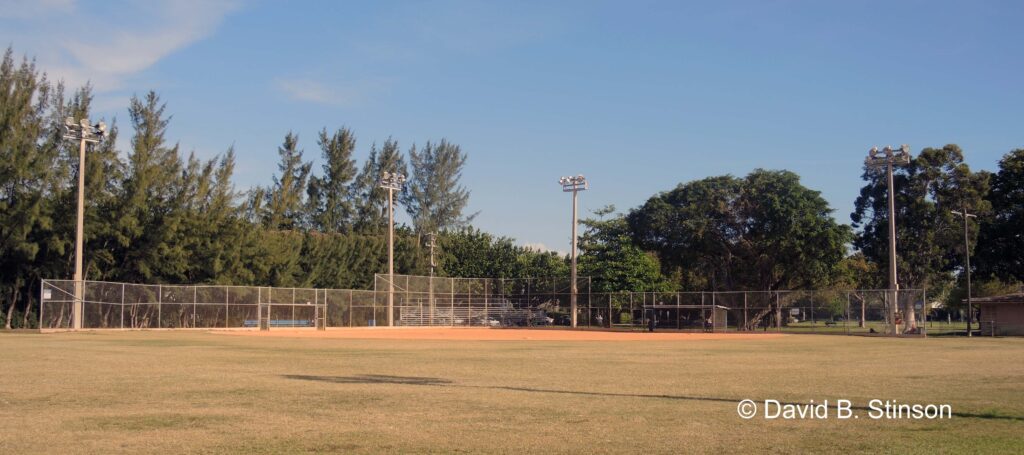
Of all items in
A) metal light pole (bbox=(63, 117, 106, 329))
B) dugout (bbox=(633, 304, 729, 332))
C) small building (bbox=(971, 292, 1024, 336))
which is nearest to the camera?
metal light pole (bbox=(63, 117, 106, 329))

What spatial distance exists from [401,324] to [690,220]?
84.3 feet

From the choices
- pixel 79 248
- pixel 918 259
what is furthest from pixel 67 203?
pixel 918 259

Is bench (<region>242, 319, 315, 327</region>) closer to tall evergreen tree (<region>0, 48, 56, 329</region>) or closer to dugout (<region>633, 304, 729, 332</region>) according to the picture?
tall evergreen tree (<region>0, 48, 56, 329</region>)

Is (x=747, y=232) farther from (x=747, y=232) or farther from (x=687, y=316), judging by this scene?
(x=687, y=316)

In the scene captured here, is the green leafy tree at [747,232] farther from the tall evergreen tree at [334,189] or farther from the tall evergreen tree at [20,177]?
the tall evergreen tree at [20,177]

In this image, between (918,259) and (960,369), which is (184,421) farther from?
(918,259)

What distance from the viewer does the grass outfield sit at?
28.9 ft

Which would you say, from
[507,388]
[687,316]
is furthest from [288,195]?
[507,388]

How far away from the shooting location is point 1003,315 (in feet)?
188

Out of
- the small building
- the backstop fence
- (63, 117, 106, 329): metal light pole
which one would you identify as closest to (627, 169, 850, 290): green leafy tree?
the backstop fence

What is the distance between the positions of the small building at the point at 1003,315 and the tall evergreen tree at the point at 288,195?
51.4 meters

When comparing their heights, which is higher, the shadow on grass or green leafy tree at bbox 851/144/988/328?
green leafy tree at bbox 851/144/988/328

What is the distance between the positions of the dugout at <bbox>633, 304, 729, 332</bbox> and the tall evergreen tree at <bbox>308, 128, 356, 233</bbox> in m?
31.9

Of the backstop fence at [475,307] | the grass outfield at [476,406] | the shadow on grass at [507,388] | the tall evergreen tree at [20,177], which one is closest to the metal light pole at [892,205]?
the backstop fence at [475,307]
